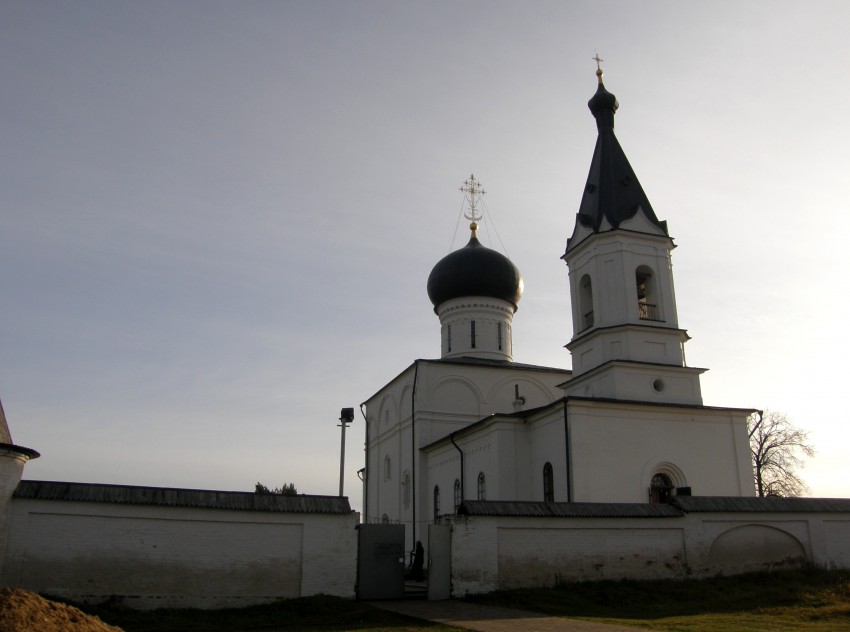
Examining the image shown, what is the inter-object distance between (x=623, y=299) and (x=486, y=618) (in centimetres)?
1102

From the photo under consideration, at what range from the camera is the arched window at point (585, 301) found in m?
21.4

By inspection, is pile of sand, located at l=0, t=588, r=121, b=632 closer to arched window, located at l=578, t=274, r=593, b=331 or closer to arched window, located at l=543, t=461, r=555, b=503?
arched window, located at l=543, t=461, r=555, b=503

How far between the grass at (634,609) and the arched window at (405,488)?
12.5 meters

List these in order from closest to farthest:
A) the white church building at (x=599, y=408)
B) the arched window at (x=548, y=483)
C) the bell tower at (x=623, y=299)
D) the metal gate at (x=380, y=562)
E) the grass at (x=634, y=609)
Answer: the grass at (x=634, y=609)
the metal gate at (x=380, y=562)
the white church building at (x=599, y=408)
the arched window at (x=548, y=483)
the bell tower at (x=623, y=299)

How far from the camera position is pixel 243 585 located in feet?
43.3

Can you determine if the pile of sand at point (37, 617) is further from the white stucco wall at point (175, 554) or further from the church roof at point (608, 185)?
the church roof at point (608, 185)

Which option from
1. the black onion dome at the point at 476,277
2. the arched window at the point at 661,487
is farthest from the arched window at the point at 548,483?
the black onion dome at the point at 476,277

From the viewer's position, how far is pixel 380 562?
561 inches

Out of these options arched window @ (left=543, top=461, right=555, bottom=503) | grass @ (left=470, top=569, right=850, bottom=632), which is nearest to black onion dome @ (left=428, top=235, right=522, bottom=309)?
arched window @ (left=543, top=461, right=555, bottom=503)

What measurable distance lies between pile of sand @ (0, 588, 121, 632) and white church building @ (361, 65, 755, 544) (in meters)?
12.1

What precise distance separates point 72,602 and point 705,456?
14.8 m

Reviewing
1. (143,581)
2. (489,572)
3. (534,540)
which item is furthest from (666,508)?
(143,581)

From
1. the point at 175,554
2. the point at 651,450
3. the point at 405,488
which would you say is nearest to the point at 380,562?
the point at 175,554

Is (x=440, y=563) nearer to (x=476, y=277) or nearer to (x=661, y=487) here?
(x=661, y=487)
